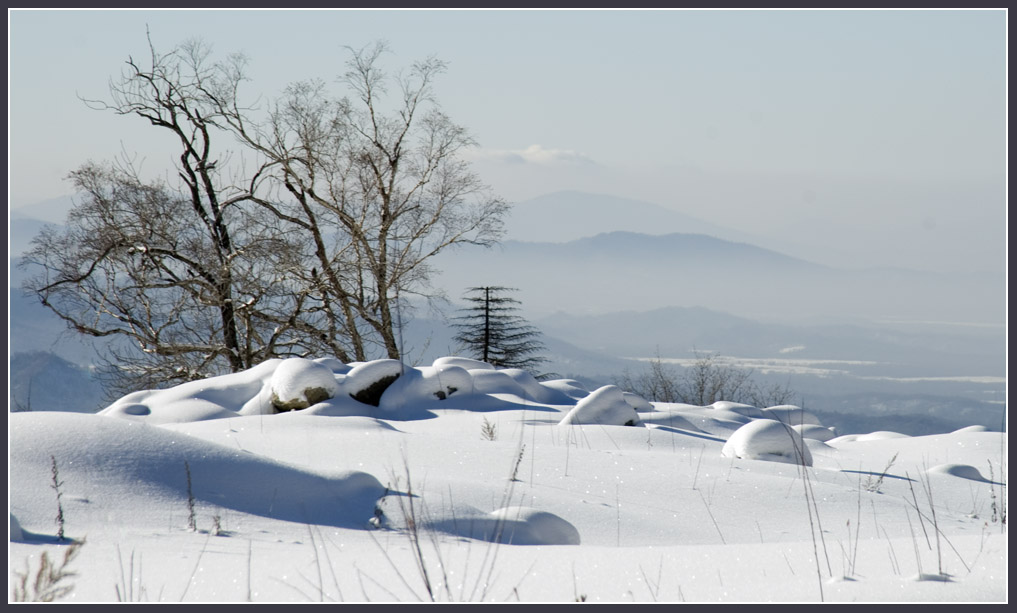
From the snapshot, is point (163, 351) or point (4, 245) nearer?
point (4, 245)

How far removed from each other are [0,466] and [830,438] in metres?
8.78

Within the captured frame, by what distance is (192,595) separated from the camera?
2.85 m

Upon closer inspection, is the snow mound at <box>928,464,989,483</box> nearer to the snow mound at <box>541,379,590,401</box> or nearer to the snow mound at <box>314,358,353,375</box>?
the snow mound at <box>541,379,590,401</box>

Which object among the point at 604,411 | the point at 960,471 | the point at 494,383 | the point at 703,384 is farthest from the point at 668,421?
the point at 703,384

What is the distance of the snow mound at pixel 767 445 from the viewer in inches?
268

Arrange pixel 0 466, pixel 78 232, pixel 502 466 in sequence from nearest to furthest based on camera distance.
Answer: pixel 0 466, pixel 502 466, pixel 78 232

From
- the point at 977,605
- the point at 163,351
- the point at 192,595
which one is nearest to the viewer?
the point at 977,605

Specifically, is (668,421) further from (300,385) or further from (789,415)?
(300,385)

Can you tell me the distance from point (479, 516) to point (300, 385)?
206 inches

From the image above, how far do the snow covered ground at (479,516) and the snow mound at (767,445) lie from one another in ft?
0.05

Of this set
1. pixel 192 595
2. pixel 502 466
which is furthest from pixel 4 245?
pixel 502 466

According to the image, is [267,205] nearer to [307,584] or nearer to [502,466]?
[502,466]

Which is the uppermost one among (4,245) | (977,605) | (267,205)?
(267,205)

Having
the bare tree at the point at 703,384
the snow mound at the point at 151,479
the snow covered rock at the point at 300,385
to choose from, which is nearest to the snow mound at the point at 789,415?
the snow covered rock at the point at 300,385
